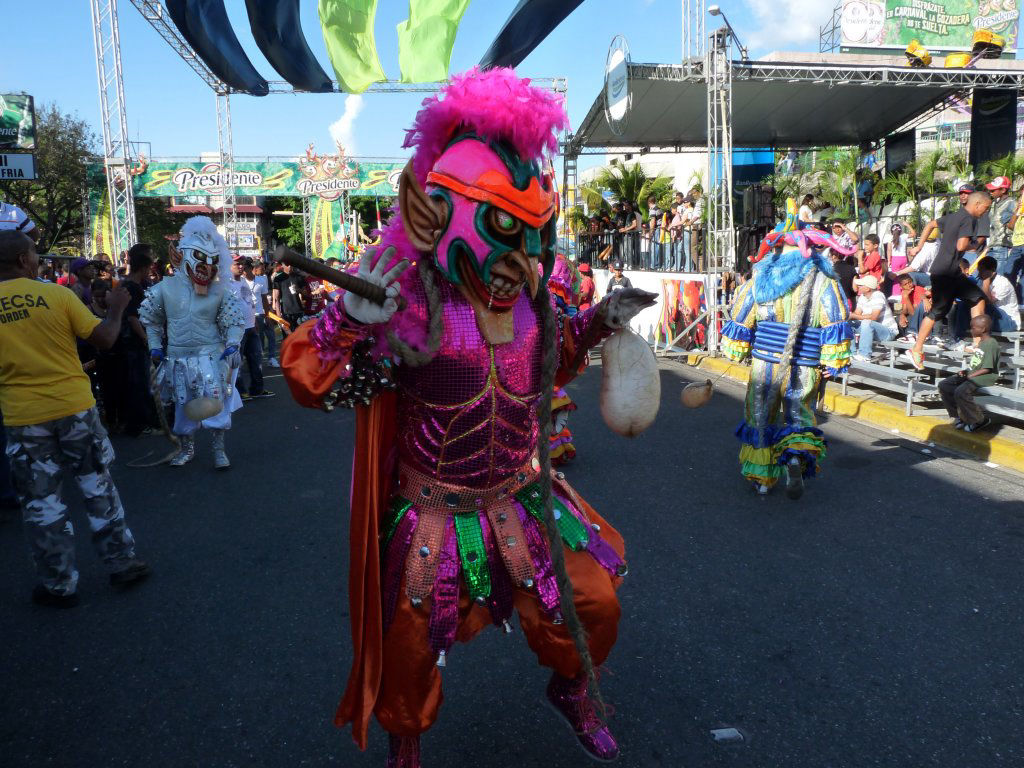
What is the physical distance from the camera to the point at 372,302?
192 cm

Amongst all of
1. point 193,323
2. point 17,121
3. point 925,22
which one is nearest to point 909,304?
point 193,323

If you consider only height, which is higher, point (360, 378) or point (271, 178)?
point (271, 178)

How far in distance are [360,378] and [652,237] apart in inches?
555

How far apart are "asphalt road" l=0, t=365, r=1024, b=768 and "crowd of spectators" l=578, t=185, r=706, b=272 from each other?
28.6 feet

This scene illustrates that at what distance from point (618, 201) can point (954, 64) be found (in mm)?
9236

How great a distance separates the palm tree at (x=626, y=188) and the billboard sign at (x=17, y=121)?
49.1ft

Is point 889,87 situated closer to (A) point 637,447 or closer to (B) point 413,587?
(A) point 637,447

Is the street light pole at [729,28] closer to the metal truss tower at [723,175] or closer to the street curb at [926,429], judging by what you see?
the metal truss tower at [723,175]

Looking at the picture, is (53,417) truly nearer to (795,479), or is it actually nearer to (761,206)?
(795,479)

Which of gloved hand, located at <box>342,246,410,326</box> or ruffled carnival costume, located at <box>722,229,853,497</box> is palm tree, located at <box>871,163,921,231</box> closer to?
ruffled carnival costume, located at <box>722,229,853,497</box>

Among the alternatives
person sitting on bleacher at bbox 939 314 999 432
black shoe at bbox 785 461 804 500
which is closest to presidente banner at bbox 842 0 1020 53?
person sitting on bleacher at bbox 939 314 999 432

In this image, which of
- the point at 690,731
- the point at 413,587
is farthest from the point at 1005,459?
the point at 413,587

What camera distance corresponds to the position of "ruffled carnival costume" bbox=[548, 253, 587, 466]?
440cm

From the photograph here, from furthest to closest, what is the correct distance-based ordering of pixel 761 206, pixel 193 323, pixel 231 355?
pixel 761 206 → pixel 231 355 → pixel 193 323
